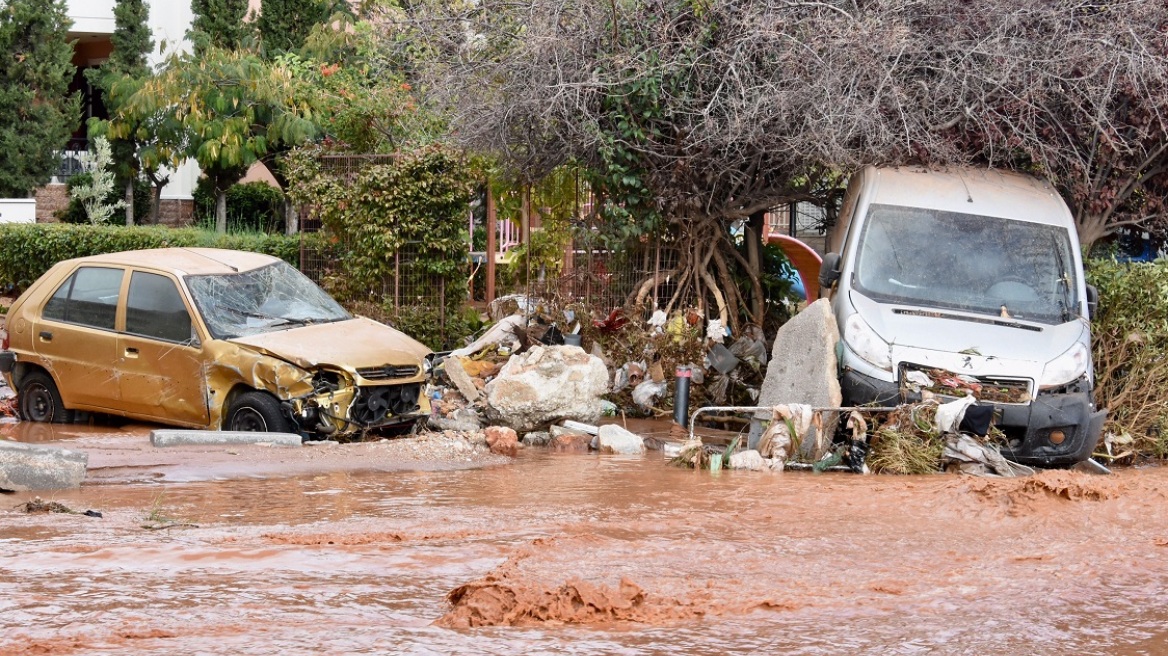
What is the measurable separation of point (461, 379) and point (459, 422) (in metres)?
0.75

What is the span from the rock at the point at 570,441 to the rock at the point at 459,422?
0.75m

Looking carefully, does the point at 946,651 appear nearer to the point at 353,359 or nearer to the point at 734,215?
the point at 353,359

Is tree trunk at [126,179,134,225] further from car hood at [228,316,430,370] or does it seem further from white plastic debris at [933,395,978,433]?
white plastic debris at [933,395,978,433]

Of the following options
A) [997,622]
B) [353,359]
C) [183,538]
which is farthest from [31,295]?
[997,622]

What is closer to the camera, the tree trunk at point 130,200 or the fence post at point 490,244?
the fence post at point 490,244

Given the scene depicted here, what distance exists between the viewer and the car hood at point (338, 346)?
33.4ft

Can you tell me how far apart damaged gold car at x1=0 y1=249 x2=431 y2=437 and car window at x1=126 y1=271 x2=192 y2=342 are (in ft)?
0.04

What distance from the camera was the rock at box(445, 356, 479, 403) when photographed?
12195 mm

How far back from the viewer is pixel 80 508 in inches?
307

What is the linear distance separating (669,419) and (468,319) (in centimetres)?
391

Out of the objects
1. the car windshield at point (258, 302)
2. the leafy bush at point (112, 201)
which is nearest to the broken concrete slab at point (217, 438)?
the car windshield at point (258, 302)

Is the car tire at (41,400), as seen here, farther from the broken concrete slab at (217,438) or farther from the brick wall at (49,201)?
the brick wall at (49,201)

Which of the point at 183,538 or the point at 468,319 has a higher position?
the point at 468,319

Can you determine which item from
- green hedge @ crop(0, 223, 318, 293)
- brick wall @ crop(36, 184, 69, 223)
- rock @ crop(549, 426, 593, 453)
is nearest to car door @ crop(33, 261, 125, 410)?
rock @ crop(549, 426, 593, 453)
